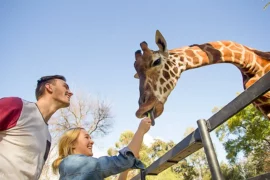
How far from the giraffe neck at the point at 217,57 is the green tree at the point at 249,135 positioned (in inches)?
639

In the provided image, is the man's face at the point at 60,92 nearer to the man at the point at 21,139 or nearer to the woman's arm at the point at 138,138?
the man at the point at 21,139

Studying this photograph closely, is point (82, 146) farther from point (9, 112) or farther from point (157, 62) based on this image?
point (157, 62)

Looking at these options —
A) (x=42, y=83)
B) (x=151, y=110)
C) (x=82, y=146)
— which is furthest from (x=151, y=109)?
(x=42, y=83)

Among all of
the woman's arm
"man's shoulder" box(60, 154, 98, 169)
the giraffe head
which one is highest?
the giraffe head

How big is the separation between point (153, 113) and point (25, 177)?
2.16m

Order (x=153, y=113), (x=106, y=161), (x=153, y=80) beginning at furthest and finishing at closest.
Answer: (x=153, y=80)
(x=153, y=113)
(x=106, y=161)

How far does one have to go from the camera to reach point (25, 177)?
1.66 meters

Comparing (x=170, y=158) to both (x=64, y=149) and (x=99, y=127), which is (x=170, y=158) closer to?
(x=64, y=149)

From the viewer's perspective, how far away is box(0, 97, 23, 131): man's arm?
1.56m

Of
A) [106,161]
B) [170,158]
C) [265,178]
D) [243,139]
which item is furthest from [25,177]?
[243,139]

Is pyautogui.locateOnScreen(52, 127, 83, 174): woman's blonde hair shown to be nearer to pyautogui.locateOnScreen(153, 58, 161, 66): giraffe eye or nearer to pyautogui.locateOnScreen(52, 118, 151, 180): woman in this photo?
pyautogui.locateOnScreen(52, 118, 151, 180): woman

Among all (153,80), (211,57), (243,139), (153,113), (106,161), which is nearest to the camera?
(106,161)

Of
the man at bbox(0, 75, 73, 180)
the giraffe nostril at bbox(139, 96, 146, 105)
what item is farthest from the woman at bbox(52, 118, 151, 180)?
the giraffe nostril at bbox(139, 96, 146, 105)

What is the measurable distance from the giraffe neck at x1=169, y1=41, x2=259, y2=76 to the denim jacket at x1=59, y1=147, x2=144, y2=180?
2705 millimetres
